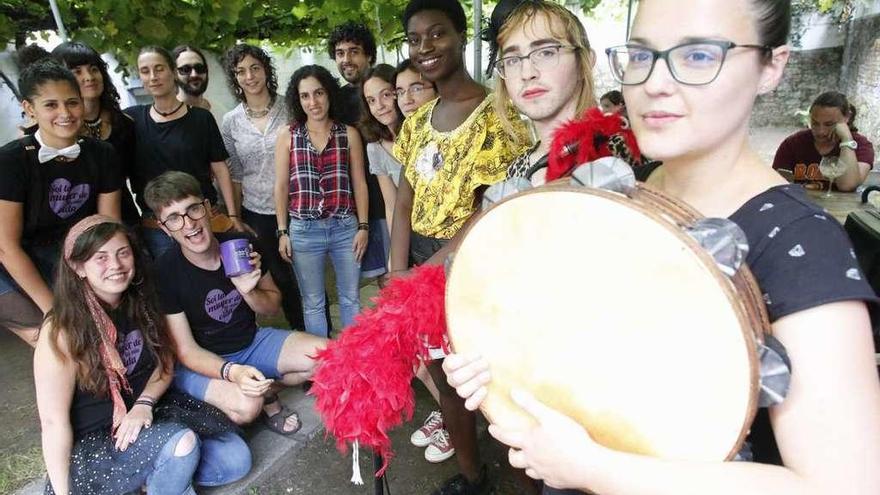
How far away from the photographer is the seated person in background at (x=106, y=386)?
1.97 meters

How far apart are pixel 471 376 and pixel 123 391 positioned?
75.1 inches

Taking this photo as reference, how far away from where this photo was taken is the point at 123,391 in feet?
7.19

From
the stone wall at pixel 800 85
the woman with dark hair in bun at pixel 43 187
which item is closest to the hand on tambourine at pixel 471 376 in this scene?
the woman with dark hair in bun at pixel 43 187

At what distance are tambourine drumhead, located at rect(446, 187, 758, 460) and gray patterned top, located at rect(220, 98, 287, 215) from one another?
258 centimetres

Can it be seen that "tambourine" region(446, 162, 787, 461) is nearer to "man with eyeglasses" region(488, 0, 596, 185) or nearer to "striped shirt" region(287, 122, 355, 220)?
"man with eyeglasses" region(488, 0, 596, 185)

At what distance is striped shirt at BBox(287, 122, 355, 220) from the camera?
2.95 m

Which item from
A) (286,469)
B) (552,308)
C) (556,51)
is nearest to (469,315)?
(552,308)

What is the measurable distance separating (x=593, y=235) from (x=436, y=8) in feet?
5.20

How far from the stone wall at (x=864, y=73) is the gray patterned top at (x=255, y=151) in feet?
26.0

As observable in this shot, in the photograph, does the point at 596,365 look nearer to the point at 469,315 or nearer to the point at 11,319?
the point at 469,315

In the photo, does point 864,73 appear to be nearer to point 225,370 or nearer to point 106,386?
point 225,370

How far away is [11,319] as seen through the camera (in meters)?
2.63

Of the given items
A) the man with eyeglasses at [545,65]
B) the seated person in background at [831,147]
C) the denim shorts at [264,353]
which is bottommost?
the denim shorts at [264,353]

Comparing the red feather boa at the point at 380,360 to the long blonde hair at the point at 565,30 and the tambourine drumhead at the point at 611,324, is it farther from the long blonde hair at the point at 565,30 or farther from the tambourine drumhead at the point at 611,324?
the long blonde hair at the point at 565,30
